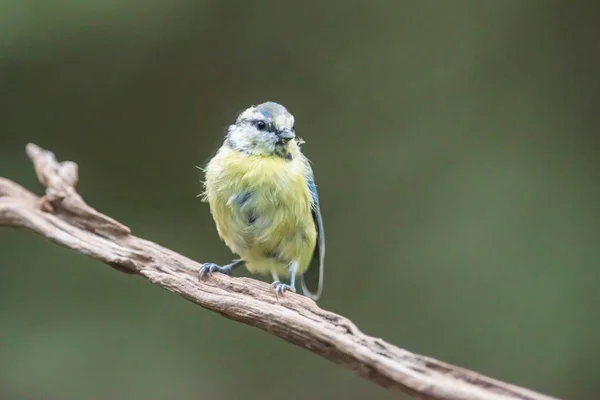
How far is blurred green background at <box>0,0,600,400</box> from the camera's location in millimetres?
3334

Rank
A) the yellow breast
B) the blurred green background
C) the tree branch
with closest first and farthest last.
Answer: the tree branch → the yellow breast → the blurred green background

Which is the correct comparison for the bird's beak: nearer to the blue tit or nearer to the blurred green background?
the blue tit

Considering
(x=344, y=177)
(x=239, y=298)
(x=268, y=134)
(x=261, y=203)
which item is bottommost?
(x=239, y=298)

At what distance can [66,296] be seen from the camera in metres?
3.40

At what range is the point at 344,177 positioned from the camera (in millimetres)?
3516

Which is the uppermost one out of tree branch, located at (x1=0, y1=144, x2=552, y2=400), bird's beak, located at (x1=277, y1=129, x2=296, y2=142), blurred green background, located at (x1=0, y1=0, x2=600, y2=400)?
blurred green background, located at (x1=0, y1=0, x2=600, y2=400)

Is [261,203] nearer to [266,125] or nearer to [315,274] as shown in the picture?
[266,125]

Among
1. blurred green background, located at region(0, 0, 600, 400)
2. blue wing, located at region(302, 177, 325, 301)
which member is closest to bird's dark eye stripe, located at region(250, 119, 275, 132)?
blue wing, located at region(302, 177, 325, 301)

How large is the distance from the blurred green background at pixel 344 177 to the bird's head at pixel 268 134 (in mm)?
1231

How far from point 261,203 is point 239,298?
38cm

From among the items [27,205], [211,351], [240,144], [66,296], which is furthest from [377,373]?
[66,296]

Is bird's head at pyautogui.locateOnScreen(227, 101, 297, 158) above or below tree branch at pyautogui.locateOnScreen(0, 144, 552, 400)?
above

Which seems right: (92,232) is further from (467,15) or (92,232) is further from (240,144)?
(467,15)

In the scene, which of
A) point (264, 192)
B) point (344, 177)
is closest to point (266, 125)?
point (264, 192)
